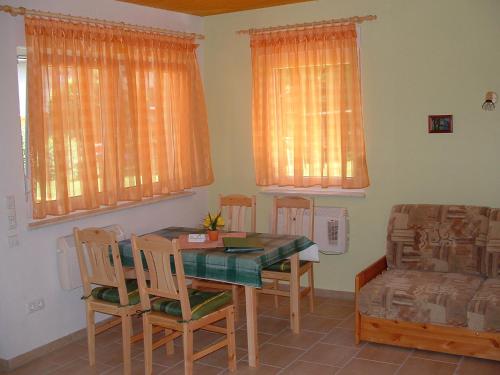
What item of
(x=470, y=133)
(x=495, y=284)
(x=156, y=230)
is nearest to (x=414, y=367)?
(x=495, y=284)

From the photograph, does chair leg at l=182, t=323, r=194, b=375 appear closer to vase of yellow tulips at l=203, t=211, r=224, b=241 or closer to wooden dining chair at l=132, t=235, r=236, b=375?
wooden dining chair at l=132, t=235, r=236, b=375

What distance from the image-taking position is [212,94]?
5.77m

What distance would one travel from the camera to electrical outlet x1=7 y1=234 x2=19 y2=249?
393cm

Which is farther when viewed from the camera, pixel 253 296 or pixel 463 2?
pixel 463 2

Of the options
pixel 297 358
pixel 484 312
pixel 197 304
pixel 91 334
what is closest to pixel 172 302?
pixel 197 304

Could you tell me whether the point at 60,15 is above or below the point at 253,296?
above

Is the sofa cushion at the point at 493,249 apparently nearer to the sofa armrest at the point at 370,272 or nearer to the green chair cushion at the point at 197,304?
the sofa armrest at the point at 370,272

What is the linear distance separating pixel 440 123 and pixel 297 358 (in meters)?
2.14

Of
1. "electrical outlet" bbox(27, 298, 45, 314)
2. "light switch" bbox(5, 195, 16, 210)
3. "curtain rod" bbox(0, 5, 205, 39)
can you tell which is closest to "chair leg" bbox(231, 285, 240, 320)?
"electrical outlet" bbox(27, 298, 45, 314)

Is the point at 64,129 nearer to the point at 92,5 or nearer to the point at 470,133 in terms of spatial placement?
the point at 92,5

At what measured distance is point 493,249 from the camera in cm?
421

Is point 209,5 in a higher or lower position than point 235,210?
Result: higher

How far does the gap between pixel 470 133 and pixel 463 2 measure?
3.27 ft

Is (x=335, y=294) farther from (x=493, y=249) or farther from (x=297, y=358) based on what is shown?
(x=493, y=249)
